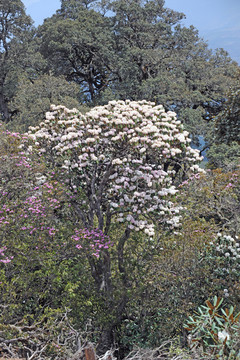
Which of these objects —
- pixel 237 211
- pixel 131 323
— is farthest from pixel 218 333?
pixel 237 211

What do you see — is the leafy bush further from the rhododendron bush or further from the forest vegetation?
the rhododendron bush

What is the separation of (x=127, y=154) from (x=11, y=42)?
19.0m

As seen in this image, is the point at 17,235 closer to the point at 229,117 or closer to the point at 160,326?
the point at 160,326

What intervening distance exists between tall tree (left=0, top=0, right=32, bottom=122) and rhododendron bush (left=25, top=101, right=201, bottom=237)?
1633cm

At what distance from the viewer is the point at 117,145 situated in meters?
7.16

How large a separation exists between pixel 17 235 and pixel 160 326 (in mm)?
3440

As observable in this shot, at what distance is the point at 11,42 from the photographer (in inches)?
904

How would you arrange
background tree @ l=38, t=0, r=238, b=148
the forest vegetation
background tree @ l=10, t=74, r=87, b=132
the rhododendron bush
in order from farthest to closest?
1. background tree @ l=38, t=0, r=238, b=148
2. background tree @ l=10, t=74, r=87, b=132
3. the forest vegetation
4. the rhododendron bush

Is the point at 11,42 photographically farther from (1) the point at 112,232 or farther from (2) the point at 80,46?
(1) the point at 112,232

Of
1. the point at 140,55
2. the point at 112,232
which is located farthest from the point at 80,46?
the point at 112,232

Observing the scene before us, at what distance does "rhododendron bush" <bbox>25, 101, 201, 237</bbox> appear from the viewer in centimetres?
679

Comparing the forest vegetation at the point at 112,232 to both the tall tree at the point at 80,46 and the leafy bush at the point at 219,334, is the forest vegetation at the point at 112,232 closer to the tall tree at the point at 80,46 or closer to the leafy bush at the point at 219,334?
the leafy bush at the point at 219,334

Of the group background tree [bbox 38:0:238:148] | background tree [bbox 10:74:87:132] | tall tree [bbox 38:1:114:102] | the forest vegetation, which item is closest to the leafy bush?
the forest vegetation

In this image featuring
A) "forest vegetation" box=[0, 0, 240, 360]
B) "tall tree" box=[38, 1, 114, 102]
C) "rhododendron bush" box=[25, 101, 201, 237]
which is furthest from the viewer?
"tall tree" box=[38, 1, 114, 102]
